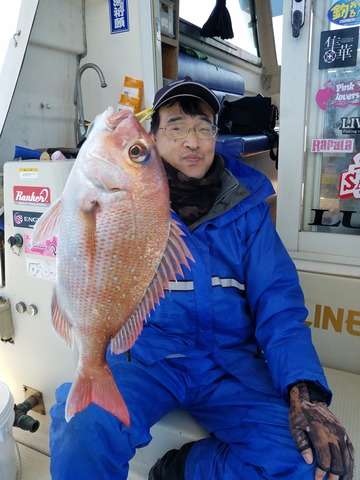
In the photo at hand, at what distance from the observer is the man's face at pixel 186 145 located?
5.50 feet

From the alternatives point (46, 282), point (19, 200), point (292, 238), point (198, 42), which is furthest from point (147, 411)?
point (198, 42)

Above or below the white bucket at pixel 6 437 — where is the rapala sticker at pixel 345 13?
above

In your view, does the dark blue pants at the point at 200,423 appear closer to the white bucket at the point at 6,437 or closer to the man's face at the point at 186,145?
the white bucket at the point at 6,437

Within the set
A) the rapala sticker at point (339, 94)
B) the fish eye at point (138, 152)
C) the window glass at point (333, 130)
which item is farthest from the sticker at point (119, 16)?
the fish eye at point (138, 152)

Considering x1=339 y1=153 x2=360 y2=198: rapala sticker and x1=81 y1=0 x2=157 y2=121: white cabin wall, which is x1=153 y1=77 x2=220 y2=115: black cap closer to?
x1=339 y1=153 x2=360 y2=198: rapala sticker

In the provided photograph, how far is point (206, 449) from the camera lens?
1.42 metres

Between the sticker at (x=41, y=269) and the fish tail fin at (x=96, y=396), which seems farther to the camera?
the sticker at (x=41, y=269)

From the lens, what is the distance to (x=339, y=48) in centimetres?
195

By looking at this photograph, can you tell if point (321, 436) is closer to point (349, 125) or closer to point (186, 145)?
point (186, 145)

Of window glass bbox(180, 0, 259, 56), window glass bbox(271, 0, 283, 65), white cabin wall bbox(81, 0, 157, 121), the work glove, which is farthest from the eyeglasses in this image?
window glass bbox(271, 0, 283, 65)

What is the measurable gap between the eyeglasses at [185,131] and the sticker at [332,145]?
72cm

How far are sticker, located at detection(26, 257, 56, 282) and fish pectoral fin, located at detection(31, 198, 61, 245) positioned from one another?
81 centimetres

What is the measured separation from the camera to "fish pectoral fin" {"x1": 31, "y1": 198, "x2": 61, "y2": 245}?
1025 mm

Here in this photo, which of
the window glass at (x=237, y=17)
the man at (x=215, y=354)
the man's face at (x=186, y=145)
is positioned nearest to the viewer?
the man at (x=215, y=354)
